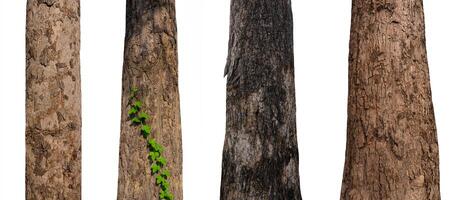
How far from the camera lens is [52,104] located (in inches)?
368

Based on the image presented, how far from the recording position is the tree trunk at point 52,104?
9.34 m

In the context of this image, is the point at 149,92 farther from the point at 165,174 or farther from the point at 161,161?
the point at 165,174

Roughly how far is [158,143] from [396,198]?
13.3 feet

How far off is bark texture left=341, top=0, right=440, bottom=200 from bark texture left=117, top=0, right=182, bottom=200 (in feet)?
11.5

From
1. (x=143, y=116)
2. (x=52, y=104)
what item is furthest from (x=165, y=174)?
(x=52, y=104)

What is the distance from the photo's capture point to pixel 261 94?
890cm

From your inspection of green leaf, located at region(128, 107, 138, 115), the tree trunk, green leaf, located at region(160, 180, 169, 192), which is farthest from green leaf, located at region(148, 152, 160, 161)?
the tree trunk

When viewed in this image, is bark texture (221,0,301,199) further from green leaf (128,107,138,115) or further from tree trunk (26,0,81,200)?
green leaf (128,107,138,115)

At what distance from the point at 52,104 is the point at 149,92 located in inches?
78.6

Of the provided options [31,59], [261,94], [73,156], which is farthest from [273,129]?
[31,59]

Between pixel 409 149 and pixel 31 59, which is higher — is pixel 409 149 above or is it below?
below

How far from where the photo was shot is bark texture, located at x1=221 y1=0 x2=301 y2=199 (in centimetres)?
885

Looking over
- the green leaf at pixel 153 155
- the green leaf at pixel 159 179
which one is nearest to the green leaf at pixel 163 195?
the green leaf at pixel 159 179

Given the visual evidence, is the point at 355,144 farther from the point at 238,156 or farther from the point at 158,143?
the point at 158,143
